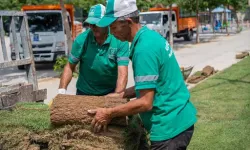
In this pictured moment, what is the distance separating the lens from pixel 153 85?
8.77ft

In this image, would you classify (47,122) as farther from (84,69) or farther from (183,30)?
(183,30)

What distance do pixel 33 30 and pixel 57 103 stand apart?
44.5 feet

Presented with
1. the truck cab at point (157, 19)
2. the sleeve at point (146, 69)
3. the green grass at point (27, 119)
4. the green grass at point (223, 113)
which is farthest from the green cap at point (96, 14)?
the truck cab at point (157, 19)

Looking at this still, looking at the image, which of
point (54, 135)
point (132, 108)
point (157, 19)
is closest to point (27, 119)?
point (54, 135)

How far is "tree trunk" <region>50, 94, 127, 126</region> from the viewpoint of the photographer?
322 cm

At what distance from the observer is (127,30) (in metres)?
2.79

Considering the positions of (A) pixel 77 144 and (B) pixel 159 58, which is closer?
(B) pixel 159 58

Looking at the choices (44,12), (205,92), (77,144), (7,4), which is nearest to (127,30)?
(77,144)

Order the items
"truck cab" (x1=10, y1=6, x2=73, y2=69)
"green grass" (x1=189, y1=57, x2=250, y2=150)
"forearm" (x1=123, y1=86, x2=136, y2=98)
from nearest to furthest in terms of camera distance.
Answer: "forearm" (x1=123, y1=86, x2=136, y2=98)
"green grass" (x1=189, y1=57, x2=250, y2=150)
"truck cab" (x1=10, y1=6, x2=73, y2=69)

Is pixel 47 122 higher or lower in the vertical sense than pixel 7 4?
lower

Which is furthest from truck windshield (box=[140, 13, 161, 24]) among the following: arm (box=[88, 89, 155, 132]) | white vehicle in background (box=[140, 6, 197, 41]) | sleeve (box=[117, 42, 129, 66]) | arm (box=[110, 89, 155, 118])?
arm (box=[110, 89, 155, 118])

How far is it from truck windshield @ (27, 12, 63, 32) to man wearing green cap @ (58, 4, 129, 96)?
40.4 ft

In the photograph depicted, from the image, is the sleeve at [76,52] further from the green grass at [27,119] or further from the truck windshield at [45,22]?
the truck windshield at [45,22]

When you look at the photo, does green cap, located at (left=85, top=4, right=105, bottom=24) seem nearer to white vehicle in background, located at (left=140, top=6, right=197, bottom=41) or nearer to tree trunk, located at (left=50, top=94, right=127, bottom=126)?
tree trunk, located at (left=50, top=94, right=127, bottom=126)
